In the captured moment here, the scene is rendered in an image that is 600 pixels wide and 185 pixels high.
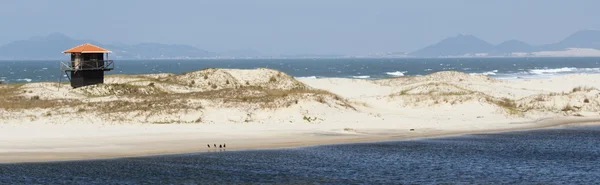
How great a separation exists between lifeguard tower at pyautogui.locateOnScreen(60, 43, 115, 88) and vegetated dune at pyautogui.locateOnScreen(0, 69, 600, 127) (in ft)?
4.81

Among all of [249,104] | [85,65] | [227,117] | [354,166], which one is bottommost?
[354,166]

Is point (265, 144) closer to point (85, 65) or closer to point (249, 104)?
point (249, 104)

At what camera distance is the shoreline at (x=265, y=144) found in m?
35.1

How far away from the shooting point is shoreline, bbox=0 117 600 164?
35062mm

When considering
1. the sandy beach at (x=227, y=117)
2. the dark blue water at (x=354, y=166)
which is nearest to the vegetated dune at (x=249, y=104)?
the sandy beach at (x=227, y=117)

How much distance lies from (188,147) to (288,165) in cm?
767

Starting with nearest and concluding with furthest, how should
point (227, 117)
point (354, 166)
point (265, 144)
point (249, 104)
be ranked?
point (354, 166) < point (265, 144) < point (227, 117) < point (249, 104)

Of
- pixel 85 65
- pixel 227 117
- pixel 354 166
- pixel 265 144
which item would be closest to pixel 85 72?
pixel 85 65

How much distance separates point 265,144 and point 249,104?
10.9 m

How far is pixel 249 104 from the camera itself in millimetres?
51781

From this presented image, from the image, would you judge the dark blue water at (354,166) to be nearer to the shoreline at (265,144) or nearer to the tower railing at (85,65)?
the shoreline at (265,144)

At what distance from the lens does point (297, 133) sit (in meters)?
45.4

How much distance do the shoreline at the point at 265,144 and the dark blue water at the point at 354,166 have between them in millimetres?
1263

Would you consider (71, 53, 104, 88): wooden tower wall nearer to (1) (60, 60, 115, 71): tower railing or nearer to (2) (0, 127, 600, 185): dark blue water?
(1) (60, 60, 115, 71): tower railing
